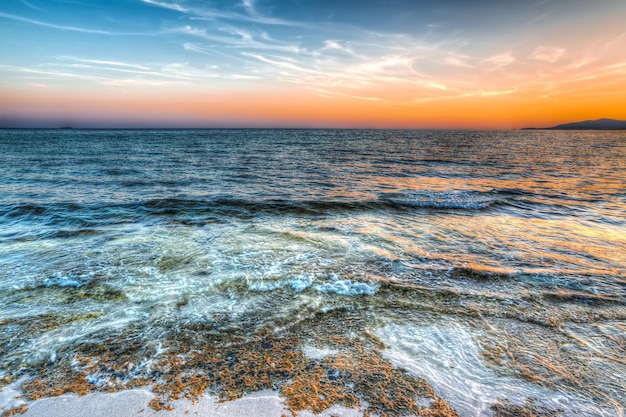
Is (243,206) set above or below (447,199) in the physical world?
below

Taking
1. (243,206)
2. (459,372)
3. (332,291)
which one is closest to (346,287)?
(332,291)

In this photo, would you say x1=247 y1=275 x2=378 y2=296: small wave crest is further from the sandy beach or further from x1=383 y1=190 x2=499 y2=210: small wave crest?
x1=383 y1=190 x2=499 y2=210: small wave crest

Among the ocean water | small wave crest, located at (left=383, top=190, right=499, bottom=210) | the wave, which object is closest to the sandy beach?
the ocean water

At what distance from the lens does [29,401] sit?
3.61 m

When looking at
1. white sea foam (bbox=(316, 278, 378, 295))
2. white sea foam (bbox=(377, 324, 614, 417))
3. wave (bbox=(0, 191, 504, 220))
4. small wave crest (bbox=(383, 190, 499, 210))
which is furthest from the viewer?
small wave crest (bbox=(383, 190, 499, 210))

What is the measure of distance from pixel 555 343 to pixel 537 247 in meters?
5.42

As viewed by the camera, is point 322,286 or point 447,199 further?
point 447,199

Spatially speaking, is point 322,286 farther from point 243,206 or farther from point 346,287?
point 243,206

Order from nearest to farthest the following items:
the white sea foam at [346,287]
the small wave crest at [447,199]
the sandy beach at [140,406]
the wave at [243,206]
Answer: the sandy beach at [140,406] < the white sea foam at [346,287] < the wave at [243,206] < the small wave crest at [447,199]

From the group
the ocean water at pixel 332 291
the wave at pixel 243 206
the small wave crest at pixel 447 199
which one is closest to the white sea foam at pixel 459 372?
the ocean water at pixel 332 291

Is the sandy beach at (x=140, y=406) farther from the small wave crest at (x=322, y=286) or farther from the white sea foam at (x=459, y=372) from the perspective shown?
the small wave crest at (x=322, y=286)

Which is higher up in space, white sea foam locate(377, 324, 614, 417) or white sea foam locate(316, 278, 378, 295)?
white sea foam locate(377, 324, 614, 417)

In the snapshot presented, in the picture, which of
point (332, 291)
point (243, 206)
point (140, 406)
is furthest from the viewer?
point (243, 206)

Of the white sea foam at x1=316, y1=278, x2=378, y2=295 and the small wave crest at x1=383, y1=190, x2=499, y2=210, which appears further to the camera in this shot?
the small wave crest at x1=383, y1=190, x2=499, y2=210
